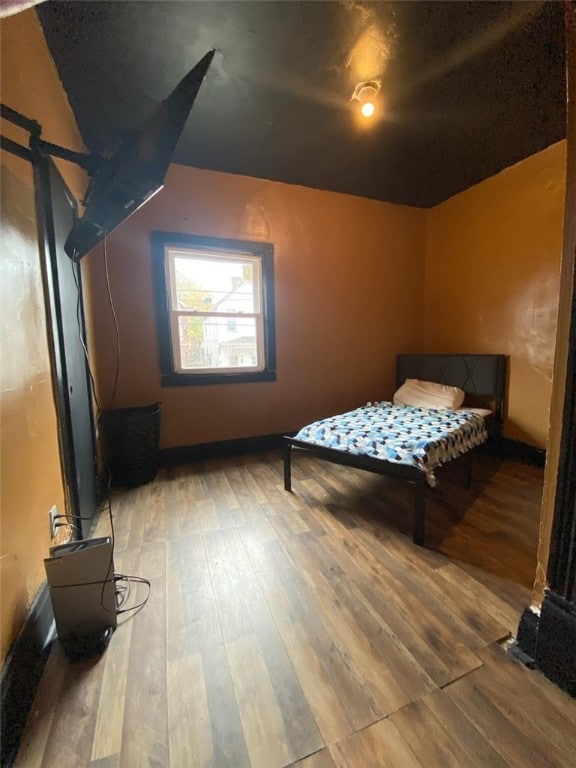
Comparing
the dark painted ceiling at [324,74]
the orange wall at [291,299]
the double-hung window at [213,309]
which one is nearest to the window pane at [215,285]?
the double-hung window at [213,309]

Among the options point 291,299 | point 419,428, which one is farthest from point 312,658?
point 291,299

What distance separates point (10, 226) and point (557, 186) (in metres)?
3.75

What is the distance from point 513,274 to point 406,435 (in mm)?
2080

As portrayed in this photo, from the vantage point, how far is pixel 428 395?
323cm

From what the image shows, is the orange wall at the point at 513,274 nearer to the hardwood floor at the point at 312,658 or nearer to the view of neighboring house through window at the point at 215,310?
the hardwood floor at the point at 312,658

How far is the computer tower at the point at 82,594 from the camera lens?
1.11m

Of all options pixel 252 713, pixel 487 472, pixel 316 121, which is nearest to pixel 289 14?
pixel 316 121

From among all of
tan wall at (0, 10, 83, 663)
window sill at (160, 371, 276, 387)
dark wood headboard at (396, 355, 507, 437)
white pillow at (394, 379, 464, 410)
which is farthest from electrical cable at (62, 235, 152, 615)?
dark wood headboard at (396, 355, 507, 437)

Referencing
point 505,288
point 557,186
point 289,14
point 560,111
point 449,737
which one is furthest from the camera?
point 505,288

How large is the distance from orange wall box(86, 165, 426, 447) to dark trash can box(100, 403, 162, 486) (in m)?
0.38

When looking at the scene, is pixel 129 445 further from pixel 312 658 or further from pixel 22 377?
pixel 312 658

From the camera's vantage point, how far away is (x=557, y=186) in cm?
251

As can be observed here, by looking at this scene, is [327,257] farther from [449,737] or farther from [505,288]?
[449,737]

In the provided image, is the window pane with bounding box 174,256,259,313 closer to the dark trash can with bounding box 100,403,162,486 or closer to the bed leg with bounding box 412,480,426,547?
the dark trash can with bounding box 100,403,162,486
